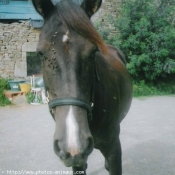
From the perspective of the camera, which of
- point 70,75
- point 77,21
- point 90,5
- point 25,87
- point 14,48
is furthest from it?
point 14,48

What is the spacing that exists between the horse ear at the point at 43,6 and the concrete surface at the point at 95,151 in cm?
223

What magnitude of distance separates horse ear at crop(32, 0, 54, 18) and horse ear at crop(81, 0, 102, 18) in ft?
0.78

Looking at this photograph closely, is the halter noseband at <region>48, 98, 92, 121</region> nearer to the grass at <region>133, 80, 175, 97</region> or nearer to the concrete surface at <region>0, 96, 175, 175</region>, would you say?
the concrete surface at <region>0, 96, 175, 175</region>

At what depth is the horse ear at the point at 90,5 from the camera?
167 centimetres

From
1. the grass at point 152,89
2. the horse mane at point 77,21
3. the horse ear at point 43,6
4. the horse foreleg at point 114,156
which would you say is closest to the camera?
the horse mane at point 77,21

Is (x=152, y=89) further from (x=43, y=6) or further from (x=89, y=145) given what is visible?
(x=89, y=145)

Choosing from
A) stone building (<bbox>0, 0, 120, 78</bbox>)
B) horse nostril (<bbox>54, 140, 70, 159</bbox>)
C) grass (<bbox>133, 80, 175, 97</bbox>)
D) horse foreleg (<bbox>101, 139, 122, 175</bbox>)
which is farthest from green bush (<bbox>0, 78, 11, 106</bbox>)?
horse nostril (<bbox>54, 140, 70, 159</bbox>)

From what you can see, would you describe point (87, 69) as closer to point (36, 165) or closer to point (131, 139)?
point (36, 165)

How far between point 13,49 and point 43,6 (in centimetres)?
781

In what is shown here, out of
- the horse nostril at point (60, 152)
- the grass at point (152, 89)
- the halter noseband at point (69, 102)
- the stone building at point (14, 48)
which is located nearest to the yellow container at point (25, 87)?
the stone building at point (14, 48)

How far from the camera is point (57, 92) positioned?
1.36m

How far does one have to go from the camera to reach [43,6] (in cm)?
159

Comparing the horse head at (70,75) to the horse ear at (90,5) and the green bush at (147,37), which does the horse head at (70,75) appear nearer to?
the horse ear at (90,5)

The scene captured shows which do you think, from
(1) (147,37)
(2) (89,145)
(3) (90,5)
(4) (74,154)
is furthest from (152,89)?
(4) (74,154)
